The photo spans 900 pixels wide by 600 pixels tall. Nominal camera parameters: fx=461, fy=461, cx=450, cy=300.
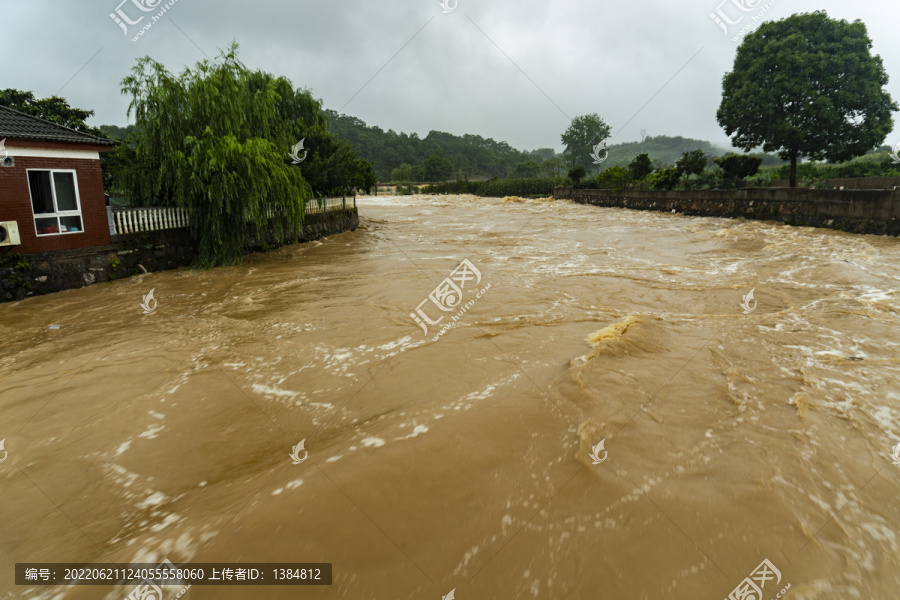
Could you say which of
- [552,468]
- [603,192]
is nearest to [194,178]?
[552,468]

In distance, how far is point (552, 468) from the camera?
11.2ft

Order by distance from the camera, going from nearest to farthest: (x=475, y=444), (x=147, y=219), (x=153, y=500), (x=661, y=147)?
1. (x=153, y=500)
2. (x=475, y=444)
3. (x=147, y=219)
4. (x=661, y=147)

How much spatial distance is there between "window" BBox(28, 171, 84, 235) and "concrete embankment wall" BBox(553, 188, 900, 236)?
21497mm

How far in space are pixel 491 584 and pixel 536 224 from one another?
75.2ft

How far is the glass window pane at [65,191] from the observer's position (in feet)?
32.8

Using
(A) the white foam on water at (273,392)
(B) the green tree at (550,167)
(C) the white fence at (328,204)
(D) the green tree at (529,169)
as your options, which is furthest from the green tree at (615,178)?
(D) the green tree at (529,169)

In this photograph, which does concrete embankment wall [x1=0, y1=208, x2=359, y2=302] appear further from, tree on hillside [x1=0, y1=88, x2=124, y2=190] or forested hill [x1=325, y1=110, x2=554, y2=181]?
forested hill [x1=325, y1=110, x2=554, y2=181]

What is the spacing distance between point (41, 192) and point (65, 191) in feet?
1.38

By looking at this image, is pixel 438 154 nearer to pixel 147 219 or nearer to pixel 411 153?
pixel 411 153

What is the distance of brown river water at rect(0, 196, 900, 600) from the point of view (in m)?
2.65

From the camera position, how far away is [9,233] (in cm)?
886

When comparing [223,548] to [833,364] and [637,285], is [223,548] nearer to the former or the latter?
[833,364]

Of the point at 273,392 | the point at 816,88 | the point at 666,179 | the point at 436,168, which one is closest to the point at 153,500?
the point at 273,392

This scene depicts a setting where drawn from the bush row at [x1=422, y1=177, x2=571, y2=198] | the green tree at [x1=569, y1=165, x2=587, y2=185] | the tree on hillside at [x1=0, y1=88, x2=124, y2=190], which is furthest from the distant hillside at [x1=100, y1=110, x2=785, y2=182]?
the tree on hillside at [x1=0, y1=88, x2=124, y2=190]
